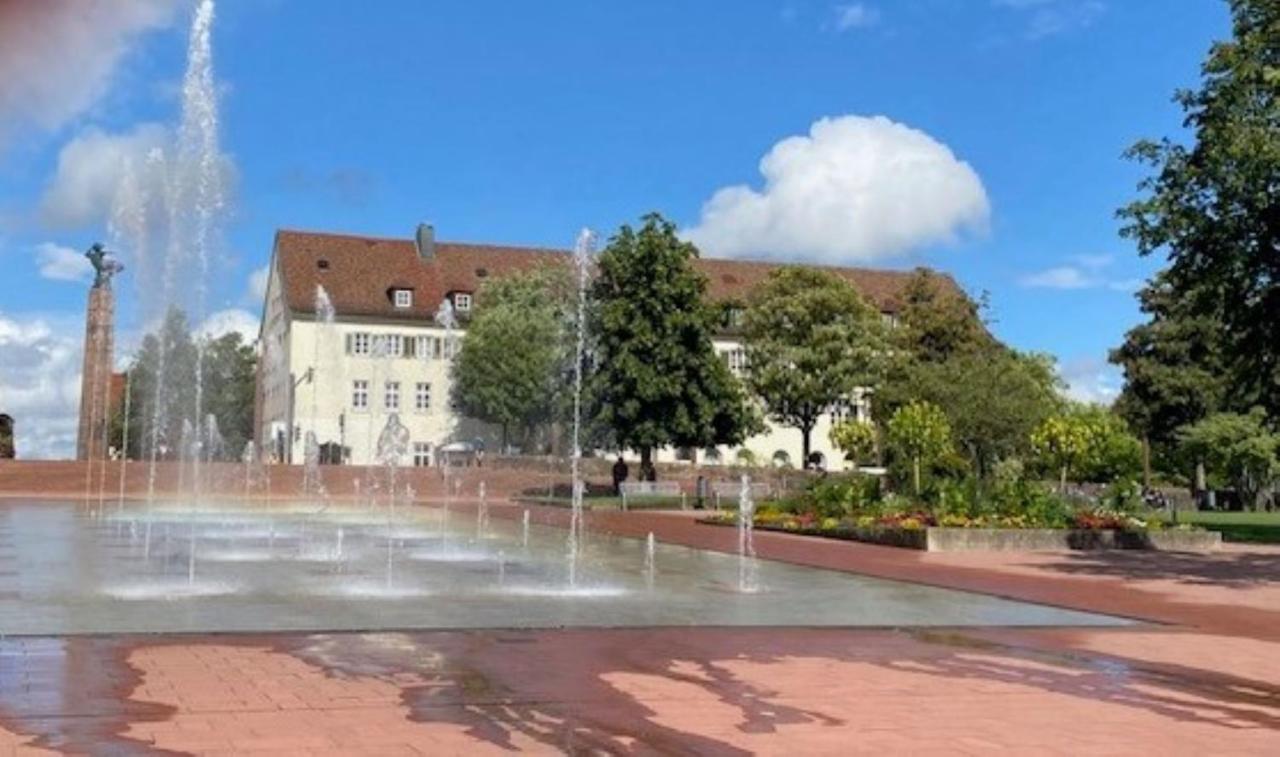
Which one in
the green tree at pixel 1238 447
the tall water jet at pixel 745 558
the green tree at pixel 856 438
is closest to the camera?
the tall water jet at pixel 745 558

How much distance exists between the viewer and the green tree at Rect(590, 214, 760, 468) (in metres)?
50.3

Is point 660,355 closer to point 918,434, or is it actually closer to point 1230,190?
point 918,434

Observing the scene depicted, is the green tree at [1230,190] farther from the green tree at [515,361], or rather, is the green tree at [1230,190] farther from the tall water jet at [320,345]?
the tall water jet at [320,345]

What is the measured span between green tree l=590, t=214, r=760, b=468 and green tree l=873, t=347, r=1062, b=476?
10.7 metres

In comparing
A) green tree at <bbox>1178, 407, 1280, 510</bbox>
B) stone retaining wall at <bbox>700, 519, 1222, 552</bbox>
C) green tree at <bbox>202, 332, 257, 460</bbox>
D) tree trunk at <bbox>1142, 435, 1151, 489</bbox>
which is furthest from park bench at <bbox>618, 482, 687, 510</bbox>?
green tree at <bbox>202, 332, 257, 460</bbox>

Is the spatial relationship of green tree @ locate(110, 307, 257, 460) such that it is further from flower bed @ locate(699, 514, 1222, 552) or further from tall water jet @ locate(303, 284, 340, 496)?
flower bed @ locate(699, 514, 1222, 552)

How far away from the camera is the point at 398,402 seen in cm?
8331

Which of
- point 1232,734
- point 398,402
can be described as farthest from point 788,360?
point 1232,734

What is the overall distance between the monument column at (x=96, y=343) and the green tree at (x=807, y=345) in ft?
105

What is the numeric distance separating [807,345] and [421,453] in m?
27.0

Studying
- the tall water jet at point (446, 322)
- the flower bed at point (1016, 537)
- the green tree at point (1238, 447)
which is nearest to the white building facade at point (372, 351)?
the tall water jet at point (446, 322)

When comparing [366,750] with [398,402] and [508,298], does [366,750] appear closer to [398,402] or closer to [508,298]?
[508,298]

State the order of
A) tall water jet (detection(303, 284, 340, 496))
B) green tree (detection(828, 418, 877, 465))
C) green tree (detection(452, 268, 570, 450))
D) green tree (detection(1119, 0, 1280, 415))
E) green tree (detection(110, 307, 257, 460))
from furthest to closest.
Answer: green tree (detection(110, 307, 257, 460)) < tall water jet (detection(303, 284, 340, 496)) < green tree (detection(452, 268, 570, 450)) < green tree (detection(828, 418, 877, 465)) < green tree (detection(1119, 0, 1280, 415))

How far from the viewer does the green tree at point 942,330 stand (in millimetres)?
69875
